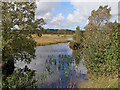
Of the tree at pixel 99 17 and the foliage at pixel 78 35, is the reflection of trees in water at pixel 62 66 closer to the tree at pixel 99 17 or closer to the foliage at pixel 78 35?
the tree at pixel 99 17

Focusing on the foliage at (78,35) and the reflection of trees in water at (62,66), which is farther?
the foliage at (78,35)

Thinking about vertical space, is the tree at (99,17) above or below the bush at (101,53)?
above

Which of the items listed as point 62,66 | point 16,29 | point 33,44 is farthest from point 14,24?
point 62,66

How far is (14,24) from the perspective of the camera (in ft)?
37.0

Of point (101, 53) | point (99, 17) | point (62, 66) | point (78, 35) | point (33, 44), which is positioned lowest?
point (62, 66)

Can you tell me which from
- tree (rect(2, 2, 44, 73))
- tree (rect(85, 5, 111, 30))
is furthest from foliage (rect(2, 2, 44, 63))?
tree (rect(85, 5, 111, 30))

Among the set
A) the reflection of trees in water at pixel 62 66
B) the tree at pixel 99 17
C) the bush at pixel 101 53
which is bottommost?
the reflection of trees in water at pixel 62 66

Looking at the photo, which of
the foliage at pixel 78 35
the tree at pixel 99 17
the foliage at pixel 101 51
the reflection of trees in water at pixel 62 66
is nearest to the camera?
the foliage at pixel 101 51

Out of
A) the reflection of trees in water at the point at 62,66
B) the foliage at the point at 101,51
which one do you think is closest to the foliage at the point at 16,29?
the reflection of trees in water at the point at 62,66

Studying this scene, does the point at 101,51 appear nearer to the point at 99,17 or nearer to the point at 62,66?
the point at 62,66

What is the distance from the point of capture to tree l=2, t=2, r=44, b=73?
10000mm

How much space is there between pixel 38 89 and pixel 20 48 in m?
4.72

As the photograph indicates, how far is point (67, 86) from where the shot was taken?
396 inches

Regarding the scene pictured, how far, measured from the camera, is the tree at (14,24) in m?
10.0
